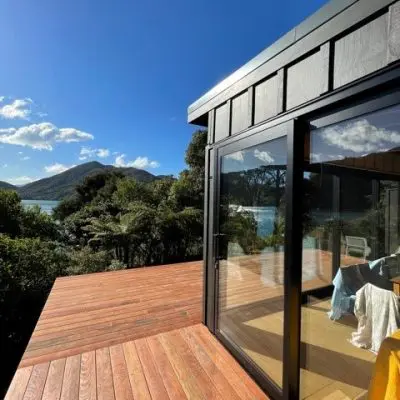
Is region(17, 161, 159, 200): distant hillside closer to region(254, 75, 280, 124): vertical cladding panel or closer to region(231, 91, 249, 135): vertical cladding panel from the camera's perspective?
region(231, 91, 249, 135): vertical cladding panel

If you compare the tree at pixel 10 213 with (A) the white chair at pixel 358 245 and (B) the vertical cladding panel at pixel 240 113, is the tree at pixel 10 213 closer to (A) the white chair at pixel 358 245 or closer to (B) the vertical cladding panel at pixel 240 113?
(B) the vertical cladding panel at pixel 240 113

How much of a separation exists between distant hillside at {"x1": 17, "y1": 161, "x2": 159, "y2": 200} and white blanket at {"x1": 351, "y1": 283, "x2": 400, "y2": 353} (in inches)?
462

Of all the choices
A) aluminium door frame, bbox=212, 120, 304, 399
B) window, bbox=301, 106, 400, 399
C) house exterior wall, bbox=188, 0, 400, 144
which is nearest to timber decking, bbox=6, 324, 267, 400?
aluminium door frame, bbox=212, 120, 304, 399

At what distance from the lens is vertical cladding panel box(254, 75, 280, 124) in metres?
1.73

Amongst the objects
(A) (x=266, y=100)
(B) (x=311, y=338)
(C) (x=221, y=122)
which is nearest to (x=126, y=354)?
(B) (x=311, y=338)

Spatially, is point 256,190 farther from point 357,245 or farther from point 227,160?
point 357,245

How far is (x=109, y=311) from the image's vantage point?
3.03m

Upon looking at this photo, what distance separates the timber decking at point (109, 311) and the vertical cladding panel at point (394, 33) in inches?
107

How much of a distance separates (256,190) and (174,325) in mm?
1746

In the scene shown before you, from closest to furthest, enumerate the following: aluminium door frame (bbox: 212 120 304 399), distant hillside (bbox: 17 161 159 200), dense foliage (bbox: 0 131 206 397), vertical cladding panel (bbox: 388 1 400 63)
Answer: vertical cladding panel (bbox: 388 1 400 63), aluminium door frame (bbox: 212 120 304 399), dense foliage (bbox: 0 131 206 397), distant hillside (bbox: 17 161 159 200)

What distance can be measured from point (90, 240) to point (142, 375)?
5058mm

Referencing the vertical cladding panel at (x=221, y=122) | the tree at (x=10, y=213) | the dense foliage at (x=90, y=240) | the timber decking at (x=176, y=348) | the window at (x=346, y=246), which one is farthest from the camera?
A: the tree at (x=10, y=213)

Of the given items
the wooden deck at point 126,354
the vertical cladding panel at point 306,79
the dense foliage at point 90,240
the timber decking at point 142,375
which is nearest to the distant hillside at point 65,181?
the dense foliage at point 90,240

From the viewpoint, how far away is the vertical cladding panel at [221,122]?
2.32 metres
